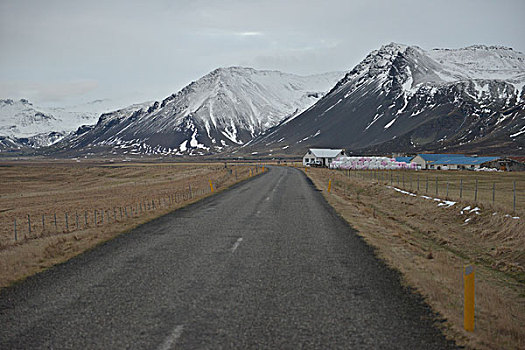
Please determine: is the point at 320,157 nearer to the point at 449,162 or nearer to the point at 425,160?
the point at 425,160

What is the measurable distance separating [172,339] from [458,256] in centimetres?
1153

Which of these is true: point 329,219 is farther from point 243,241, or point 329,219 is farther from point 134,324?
point 134,324

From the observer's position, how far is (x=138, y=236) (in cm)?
1534

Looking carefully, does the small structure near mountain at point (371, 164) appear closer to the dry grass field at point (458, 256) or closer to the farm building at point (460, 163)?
the farm building at point (460, 163)

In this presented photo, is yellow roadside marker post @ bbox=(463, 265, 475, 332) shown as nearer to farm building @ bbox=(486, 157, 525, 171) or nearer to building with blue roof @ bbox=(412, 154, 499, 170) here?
farm building @ bbox=(486, 157, 525, 171)

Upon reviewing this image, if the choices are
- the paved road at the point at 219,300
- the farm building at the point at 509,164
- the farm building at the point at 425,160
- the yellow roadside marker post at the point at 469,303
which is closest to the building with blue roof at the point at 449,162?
the farm building at the point at 425,160

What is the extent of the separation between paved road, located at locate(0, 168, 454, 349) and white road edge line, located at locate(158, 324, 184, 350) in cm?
1

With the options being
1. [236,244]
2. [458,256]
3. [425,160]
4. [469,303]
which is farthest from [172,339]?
[425,160]

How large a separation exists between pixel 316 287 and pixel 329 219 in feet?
34.0

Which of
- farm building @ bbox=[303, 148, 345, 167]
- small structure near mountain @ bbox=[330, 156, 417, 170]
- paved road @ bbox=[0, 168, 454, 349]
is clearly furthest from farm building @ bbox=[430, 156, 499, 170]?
paved road @ bbox=[0, 168, 454, 349]

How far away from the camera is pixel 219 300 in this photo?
26.4 ft

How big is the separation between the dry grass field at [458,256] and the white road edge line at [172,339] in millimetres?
4041

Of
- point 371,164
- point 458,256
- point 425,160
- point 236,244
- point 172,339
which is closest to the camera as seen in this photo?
point 172,339

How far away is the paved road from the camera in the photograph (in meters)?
6.37
